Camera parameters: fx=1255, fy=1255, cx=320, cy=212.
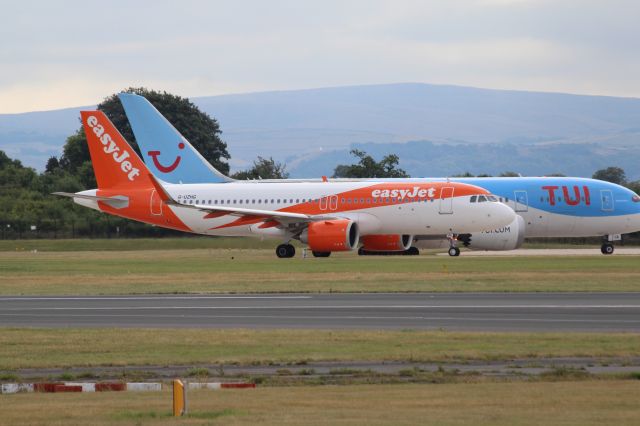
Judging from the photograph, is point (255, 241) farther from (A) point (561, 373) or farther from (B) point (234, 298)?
(A) point (561, 373)

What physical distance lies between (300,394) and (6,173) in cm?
9688

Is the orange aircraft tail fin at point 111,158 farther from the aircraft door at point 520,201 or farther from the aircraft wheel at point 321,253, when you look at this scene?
the aircraft door at point 520,201

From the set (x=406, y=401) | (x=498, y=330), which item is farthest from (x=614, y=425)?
Answer: (x=498, y=330)

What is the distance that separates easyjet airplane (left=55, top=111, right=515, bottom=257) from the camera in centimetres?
5266

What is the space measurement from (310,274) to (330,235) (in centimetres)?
1043

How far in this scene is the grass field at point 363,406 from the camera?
13.5 meters

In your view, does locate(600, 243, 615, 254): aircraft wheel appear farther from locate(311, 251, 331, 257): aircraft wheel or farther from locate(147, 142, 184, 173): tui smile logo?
locate(147, 142, 184, 173): tui smile logo

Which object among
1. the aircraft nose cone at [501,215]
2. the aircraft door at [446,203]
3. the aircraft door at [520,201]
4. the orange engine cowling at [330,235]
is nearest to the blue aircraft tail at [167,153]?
the orange engine cowling at [330,235]

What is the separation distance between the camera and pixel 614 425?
510 inches

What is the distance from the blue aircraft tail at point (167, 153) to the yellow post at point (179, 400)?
50251 mm

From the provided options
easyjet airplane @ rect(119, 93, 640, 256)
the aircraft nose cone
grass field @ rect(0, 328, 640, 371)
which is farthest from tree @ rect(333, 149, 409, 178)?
grass field @ rect(0, 328, 640, 371)

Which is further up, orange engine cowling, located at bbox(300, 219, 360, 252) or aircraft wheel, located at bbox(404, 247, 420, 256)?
orange engine cowling, located at bbox(300, 219, 360, 252)

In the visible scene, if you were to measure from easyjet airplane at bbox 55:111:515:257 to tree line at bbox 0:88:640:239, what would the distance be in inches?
746

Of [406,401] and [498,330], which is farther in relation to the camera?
[498,330]
